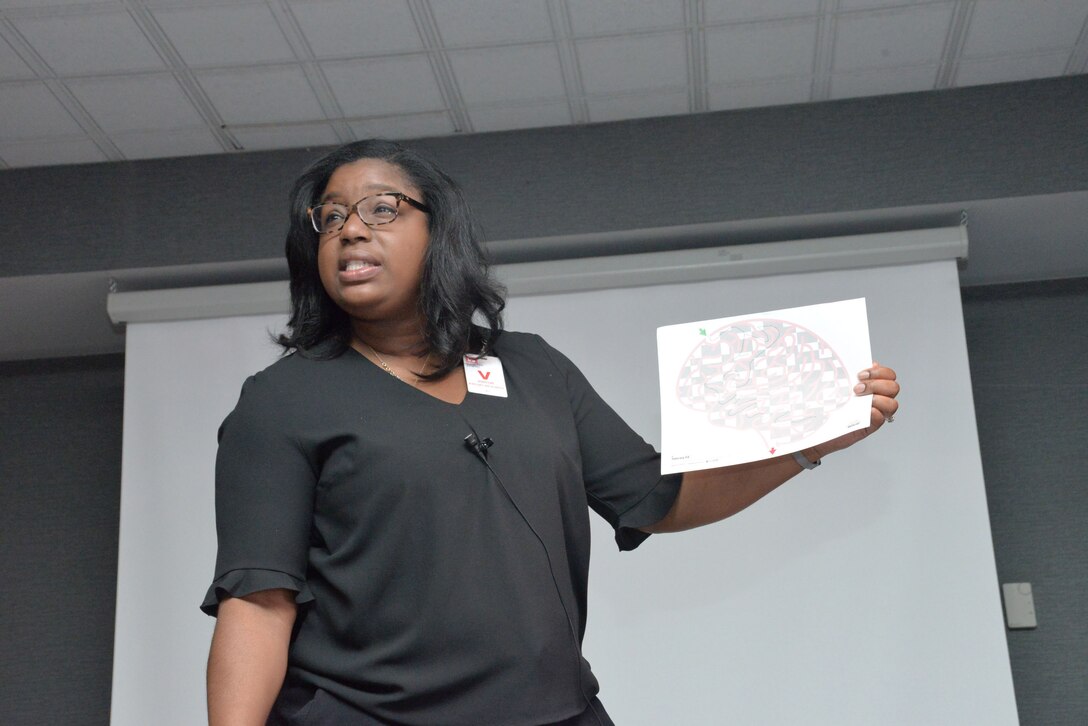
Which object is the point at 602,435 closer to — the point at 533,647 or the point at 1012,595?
the point at 533,647

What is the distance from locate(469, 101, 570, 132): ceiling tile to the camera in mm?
3158

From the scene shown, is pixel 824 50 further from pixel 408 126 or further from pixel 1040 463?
pixel 1040 463

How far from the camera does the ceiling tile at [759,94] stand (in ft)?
10.2

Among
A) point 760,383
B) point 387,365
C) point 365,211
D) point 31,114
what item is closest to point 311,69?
point 31,114

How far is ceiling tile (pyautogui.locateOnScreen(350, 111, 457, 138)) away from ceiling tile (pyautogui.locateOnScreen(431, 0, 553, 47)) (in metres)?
0.34

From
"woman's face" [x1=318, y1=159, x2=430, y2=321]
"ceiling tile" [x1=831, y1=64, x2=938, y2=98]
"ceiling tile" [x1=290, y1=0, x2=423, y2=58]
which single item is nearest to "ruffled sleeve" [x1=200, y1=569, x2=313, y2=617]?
"woman's face" [x1=318, y1=159, x2=430, y2=321]

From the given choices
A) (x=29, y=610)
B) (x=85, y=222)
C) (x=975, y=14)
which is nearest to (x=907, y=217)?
(x=975, y=14)

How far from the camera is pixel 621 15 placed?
281cm

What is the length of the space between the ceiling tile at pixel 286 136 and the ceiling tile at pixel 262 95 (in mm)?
41

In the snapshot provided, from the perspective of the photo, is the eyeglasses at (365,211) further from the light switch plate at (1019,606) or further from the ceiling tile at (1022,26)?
the light switch plate at (1019,606)

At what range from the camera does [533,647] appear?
1045 millimetres

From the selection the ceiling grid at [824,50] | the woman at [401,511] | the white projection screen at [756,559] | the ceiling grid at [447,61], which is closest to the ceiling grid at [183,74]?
the ceiling grid at [447,61]

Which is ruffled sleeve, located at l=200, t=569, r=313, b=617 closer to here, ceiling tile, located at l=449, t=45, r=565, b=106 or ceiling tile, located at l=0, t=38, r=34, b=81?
ceiling tile, located at l=449, t=45, r=565, b=106

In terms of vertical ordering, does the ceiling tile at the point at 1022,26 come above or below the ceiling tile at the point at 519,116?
above
